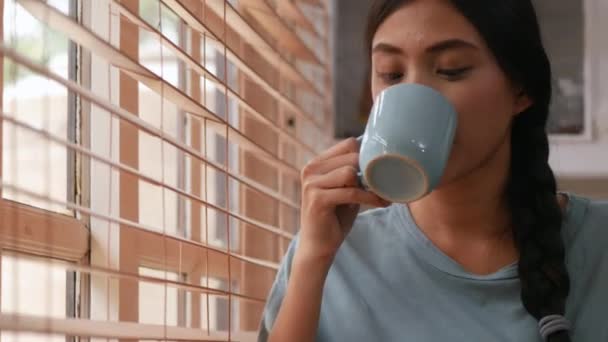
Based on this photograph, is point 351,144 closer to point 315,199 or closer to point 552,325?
point 315,199

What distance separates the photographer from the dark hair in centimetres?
100

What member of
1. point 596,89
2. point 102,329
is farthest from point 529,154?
point 596,89

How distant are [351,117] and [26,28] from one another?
0.94m

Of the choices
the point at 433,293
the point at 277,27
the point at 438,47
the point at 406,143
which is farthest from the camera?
the point at 277,27

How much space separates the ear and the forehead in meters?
0.11

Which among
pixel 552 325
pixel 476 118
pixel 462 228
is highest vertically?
pixel 476 118

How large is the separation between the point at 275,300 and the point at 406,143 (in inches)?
12.4

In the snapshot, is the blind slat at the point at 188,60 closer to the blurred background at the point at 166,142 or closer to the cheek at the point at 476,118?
the blurred background at the point at 166,142

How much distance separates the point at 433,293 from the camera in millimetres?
1075

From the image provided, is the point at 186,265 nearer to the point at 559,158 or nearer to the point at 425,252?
the point at 425,252

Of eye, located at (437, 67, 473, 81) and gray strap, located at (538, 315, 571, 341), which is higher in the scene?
eye, located at (437, 67, 473, 81)

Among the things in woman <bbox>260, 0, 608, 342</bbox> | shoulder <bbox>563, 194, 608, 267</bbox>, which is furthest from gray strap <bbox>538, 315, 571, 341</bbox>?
shoulder <bbox>563, 194, 608, 267</bbox>

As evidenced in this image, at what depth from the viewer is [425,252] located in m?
1.10

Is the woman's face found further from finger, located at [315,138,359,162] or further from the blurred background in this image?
the blurred background
